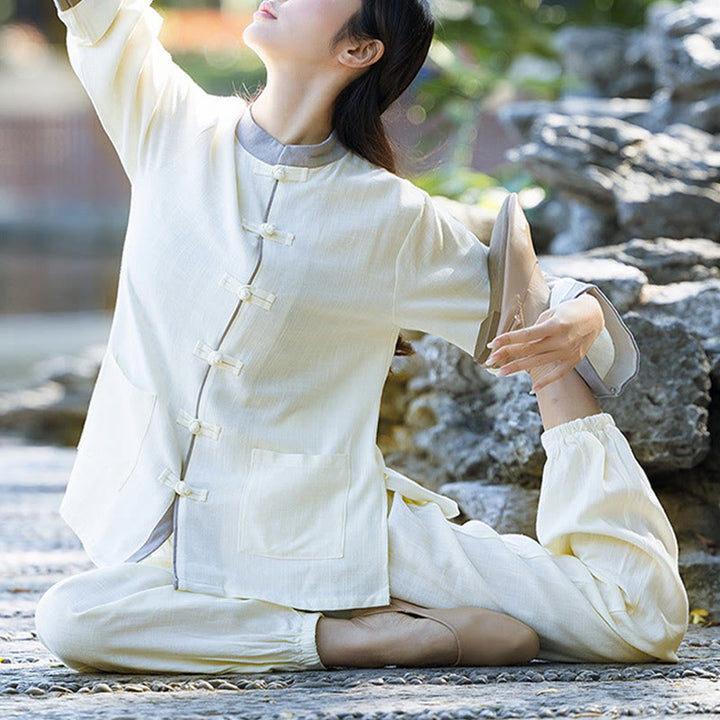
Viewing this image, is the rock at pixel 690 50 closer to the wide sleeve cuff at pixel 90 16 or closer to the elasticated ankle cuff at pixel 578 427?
the elasticated ankle cuff at pixel 578 427

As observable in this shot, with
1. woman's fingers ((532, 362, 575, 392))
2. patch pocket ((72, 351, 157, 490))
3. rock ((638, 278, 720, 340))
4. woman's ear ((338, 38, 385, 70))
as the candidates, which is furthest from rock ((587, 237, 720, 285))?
patch pocket ((72, 351, 157, 490))

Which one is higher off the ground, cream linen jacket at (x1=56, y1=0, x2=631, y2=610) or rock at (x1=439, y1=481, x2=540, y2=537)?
cream linen jacket at (x1=56, y1=0, x2=631, y2=610)

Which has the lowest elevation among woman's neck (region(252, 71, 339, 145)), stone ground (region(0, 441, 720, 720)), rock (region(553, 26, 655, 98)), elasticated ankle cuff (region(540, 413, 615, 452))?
stone ground (region(0, 441, 720, 720))

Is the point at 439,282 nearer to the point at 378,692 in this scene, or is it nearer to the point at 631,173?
the point at 378,692

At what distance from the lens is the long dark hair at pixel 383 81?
206 centimetres

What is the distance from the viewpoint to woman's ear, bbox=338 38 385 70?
2.03 metres

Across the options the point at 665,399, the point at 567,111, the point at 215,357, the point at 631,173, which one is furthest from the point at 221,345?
the point at 567,111

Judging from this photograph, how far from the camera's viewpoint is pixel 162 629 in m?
1.91

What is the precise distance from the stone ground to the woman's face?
37.6 inches

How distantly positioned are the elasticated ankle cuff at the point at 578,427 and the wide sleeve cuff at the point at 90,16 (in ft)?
3.15

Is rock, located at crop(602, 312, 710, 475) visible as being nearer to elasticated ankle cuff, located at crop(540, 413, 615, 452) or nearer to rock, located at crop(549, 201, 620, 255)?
elasticated ankle cuff, located at crop(540, 413, 615, 452)

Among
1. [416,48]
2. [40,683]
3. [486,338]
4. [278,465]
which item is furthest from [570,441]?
[40,683]

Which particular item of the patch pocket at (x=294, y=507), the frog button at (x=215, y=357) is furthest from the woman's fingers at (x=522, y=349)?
the frog button at (x=215, y=357)

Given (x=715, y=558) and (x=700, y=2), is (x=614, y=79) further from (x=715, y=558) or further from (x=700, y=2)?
(x=715, y=558)
